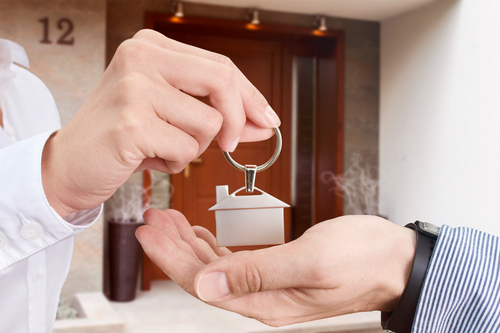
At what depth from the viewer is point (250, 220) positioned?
2.61ft

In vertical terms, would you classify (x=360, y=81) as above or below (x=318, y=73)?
below

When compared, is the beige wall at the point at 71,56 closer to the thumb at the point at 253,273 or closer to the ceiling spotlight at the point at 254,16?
the ceiling spotlight at the point at 254,16

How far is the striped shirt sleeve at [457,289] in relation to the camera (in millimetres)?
719

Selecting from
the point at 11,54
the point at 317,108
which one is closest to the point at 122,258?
the point at 317,108

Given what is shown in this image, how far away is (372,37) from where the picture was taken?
427 cm

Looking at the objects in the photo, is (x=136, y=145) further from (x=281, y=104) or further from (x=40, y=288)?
(x=281, y=104)

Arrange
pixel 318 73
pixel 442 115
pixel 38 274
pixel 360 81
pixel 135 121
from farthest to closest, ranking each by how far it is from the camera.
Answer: pixel 318 73
pixel 360 81
pixel 442 115
pixel 38 274
pixel 135 121

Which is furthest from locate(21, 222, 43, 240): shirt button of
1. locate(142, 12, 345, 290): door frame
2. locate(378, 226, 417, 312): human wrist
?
locate(142, 12, 345, 290): door frame

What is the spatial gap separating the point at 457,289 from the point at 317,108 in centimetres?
391

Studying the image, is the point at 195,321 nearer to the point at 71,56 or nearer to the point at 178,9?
the point at 71,56

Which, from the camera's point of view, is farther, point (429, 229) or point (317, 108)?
point (317, 108)

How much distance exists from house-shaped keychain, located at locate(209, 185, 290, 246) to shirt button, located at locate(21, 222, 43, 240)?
29 centimetres

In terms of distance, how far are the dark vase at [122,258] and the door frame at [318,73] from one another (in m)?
0.29

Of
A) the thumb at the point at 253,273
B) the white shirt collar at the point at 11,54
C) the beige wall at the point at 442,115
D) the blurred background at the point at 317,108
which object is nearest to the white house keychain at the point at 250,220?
the thumb at the point at 253,273
